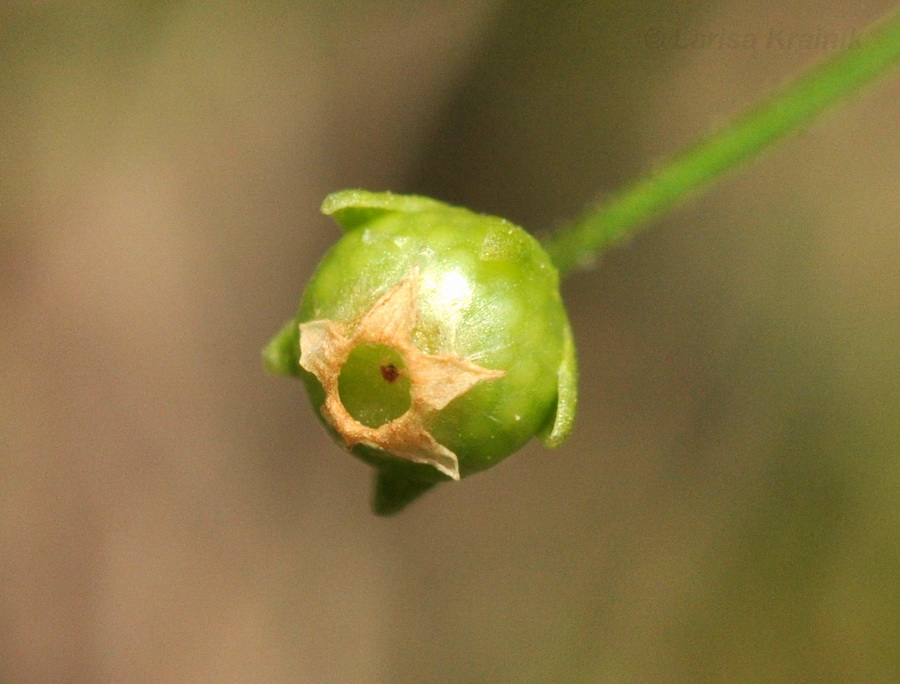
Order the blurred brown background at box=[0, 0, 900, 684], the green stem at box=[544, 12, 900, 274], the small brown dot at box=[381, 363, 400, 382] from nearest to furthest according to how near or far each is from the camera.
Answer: the small brown dot at box=[381, 363, 400, 382] < the green stem at box=[544, 12, 900, 274] < the blurred brown background at box=[0, 0, 900, 684]

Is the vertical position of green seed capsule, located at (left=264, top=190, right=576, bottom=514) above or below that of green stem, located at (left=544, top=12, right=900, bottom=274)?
below

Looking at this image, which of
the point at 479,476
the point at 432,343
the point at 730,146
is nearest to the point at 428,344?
the point at 432,343

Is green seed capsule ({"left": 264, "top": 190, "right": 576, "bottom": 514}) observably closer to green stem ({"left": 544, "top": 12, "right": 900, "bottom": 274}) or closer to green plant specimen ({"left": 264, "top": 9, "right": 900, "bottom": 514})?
green plant specimen ({"left": 264, "top": 9, "right": 900, "bottom": 514})

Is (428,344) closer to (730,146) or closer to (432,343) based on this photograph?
(432,343)

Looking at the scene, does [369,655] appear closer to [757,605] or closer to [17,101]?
[757,605]

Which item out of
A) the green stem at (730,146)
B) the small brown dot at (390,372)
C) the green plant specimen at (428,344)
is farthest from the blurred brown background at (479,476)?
the small brown dot at (390,372)

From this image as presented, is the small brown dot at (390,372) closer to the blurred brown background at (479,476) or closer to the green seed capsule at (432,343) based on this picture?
the green seed capsule at (432,343)

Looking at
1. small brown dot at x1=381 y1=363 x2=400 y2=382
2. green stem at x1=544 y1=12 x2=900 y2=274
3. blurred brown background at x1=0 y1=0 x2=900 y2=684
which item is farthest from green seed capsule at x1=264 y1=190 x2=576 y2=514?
blurred brown background at x1=0 y1=0 x2=900 y2=684

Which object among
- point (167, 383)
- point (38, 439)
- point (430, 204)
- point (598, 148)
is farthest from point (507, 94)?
point (38, 439)
